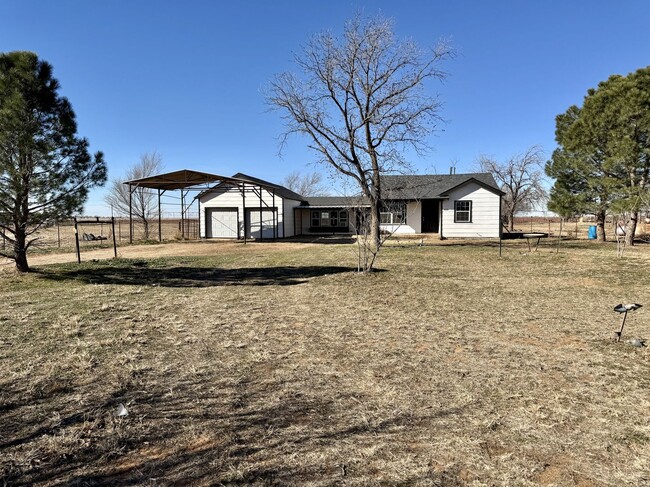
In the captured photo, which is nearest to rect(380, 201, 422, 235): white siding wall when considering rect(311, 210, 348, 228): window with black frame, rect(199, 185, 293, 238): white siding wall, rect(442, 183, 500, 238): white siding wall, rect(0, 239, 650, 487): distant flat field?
rect(442, 183, 500, 238): white siding wall

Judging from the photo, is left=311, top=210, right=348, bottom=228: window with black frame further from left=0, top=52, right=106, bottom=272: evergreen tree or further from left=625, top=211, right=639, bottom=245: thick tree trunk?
left=0, top=52, right=106, bottom=272: evergreen tree

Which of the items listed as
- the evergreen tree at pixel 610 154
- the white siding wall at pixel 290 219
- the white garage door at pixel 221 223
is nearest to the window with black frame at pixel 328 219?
the white siding wall at pixel 290 219

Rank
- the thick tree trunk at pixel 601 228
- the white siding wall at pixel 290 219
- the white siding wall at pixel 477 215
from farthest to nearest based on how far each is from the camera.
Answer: the white siding wall at pixel 290 219 → the white siding wall at pixel 477 215 → the thick tree trunk at pixel 601 228

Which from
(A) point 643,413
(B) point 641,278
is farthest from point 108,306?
(B) point 641,278

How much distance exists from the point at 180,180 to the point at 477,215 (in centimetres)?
1762

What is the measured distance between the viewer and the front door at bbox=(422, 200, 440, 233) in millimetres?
27609

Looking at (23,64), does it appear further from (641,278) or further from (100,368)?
(641,278)

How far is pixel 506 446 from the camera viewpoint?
8.80 ft

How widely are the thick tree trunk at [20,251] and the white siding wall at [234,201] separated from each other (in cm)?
1647

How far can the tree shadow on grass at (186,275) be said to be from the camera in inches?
387

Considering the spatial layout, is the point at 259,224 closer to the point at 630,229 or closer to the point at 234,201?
the point at 234,201

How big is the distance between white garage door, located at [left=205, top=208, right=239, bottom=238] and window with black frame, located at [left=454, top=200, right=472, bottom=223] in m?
14.1

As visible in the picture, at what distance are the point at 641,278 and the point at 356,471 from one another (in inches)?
416

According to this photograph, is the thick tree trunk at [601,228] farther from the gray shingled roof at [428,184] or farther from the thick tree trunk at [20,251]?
the thick tree trunk at [20,251]
